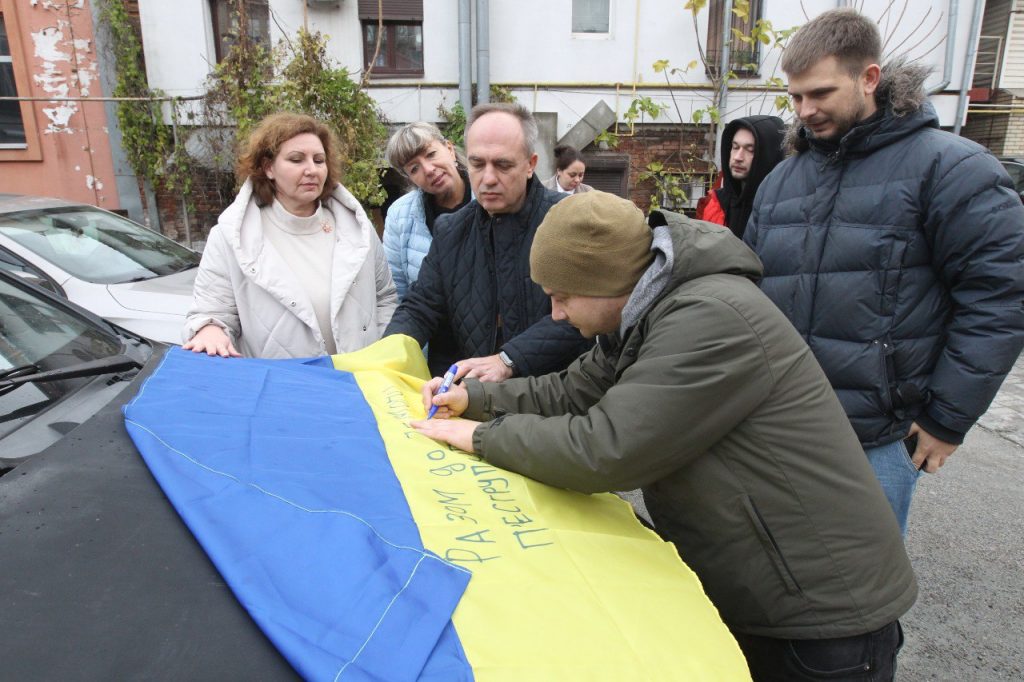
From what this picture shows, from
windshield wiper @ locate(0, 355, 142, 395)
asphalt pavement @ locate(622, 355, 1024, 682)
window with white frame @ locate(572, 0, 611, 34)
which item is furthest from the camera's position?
window with white frame @ locate(572, 0, 611, 34)

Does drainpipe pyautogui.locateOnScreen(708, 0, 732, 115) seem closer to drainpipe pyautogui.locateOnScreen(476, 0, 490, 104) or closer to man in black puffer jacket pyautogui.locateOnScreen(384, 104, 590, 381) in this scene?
drainpipe pyautogui.locateOnScreen(476, 0, 490, 104)

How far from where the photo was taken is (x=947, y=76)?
1034cm

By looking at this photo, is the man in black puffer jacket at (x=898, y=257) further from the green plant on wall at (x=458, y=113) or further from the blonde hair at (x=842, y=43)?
the green plant on wall at (x=458, y=113)

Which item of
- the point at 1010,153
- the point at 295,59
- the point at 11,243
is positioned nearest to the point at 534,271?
the point at 11,243

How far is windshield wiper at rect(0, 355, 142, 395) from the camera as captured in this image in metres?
1.83

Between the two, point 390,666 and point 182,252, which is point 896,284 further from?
point 182,252

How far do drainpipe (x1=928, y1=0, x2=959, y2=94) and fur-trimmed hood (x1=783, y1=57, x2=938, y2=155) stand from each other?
969 centimetres

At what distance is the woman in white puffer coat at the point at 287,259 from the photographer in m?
2.60

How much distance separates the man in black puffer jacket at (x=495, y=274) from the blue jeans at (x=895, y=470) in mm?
974

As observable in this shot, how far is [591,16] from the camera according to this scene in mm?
10000

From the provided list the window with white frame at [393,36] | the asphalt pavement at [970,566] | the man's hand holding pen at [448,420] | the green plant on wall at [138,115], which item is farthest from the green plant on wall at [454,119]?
the man's hand holding pen at [448,420]

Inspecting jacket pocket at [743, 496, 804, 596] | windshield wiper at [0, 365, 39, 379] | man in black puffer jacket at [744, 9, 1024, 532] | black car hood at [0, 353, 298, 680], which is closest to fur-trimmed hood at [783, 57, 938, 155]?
man in black puffer jacket at [744, 9, 1024, 532]

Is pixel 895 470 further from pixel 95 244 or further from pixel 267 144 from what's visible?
pixel 95 244

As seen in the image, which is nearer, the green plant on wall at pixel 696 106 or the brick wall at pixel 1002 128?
the green plant on wall at pixel 696 106
